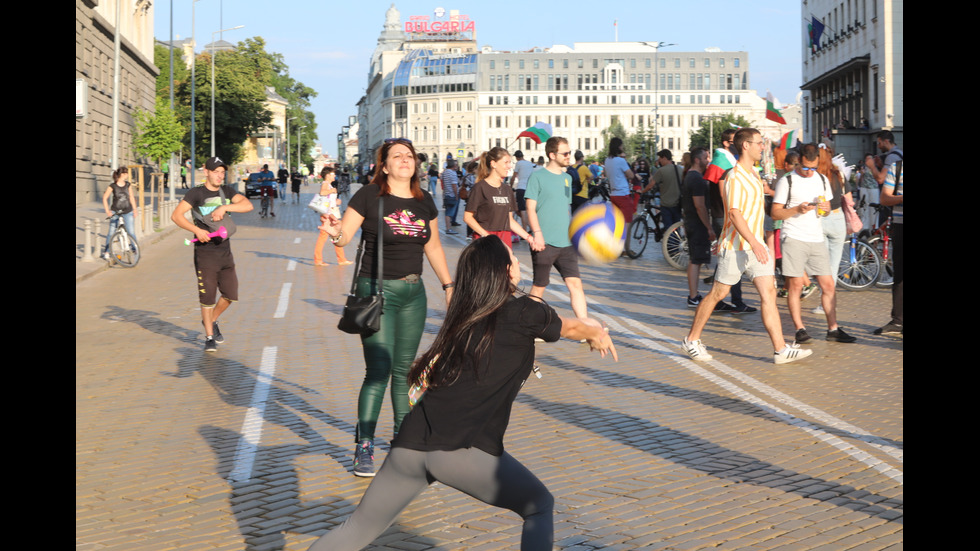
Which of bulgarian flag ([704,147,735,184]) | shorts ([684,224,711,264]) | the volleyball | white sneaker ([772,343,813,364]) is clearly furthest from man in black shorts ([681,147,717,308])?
white sneaker ([772,343,813,364])

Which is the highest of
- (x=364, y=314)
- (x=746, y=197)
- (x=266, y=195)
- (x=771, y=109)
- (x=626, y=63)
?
(x=626, y=63)

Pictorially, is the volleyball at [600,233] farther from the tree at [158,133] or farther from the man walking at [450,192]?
the tree at [158,133]

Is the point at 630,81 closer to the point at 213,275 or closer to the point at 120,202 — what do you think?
the point at 120,202

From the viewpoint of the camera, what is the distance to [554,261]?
1062 cm

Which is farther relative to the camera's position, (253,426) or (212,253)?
(212,253)

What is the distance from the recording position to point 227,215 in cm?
1104

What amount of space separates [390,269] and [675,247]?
13.6 metres

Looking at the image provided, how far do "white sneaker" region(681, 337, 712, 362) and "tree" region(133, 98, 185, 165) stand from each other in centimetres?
2854

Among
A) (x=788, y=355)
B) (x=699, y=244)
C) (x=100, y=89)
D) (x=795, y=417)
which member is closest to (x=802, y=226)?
(x=788, y=355)

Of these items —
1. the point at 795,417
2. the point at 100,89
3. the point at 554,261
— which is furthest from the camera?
the point at 100,89

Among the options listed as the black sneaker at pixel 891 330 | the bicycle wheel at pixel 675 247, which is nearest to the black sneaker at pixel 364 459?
the black sneaker at pixel 891 330
